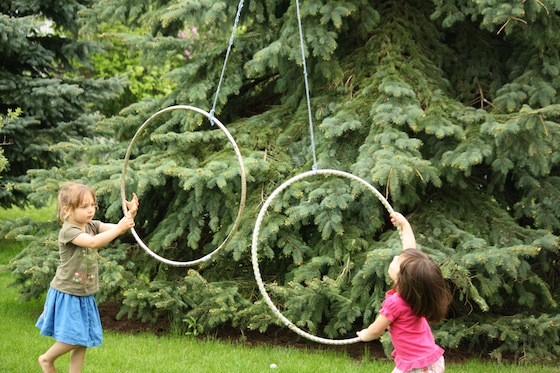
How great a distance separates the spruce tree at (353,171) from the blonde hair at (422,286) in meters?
1.50

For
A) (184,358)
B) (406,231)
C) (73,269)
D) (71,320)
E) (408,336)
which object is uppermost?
(406,231)

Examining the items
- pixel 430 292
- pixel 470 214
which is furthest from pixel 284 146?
pixel 430 292

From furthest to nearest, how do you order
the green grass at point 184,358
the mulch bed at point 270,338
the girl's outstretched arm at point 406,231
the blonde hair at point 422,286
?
the mulch bed at point 270,338
the green grass at point 184,358
the girl's outstretched arm at point 406,231
the blonde hair at point 422,286

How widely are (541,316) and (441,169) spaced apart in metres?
1.24

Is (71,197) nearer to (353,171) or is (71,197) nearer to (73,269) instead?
(73,269)

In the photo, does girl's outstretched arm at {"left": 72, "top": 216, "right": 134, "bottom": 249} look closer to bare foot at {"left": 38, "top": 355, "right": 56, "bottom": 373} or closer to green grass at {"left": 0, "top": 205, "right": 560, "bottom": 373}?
bare foot at {"left": 38, "top": 355, "right": 56, "bottom": 373}

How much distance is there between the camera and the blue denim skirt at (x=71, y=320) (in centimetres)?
424

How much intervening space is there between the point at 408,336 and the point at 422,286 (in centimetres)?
29

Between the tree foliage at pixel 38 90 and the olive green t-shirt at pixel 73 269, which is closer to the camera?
the olive green t-shirt at pixel 73 269

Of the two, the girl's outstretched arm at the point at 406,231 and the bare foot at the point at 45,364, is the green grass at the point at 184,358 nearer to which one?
the bare foot at the point at 45,364

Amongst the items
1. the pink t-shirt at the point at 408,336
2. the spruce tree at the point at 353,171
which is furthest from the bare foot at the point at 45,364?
the pink t-shirt at the point at 408,336

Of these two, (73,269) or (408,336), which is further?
(73,269)

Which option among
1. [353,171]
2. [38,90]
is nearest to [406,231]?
[353,171]

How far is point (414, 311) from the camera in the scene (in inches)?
141
